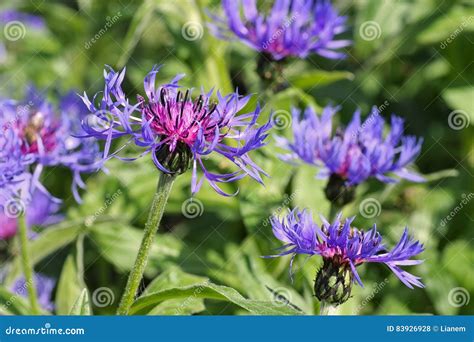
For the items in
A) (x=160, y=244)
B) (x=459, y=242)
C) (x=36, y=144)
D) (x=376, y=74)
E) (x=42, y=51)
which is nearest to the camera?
(x=36, y=144)

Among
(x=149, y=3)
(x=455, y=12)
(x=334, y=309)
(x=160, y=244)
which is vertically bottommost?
(x=160, y=244)

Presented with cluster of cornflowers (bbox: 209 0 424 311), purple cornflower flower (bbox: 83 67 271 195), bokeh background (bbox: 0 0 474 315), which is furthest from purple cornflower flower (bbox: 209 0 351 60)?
purple cornflower flower (bbox: 83 67 271 195)

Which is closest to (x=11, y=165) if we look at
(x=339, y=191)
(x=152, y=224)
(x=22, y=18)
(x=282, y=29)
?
(x=152, y=224)

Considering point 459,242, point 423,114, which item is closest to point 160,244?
point 459,242

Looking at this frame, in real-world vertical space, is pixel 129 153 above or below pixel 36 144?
below

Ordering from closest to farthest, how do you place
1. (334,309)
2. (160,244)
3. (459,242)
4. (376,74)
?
(334,309) < (160,244) < (459,242) < (376,74)

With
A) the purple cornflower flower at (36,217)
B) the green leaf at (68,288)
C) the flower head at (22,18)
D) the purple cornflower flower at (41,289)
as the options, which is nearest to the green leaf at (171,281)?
the green leaf at (68,288)
